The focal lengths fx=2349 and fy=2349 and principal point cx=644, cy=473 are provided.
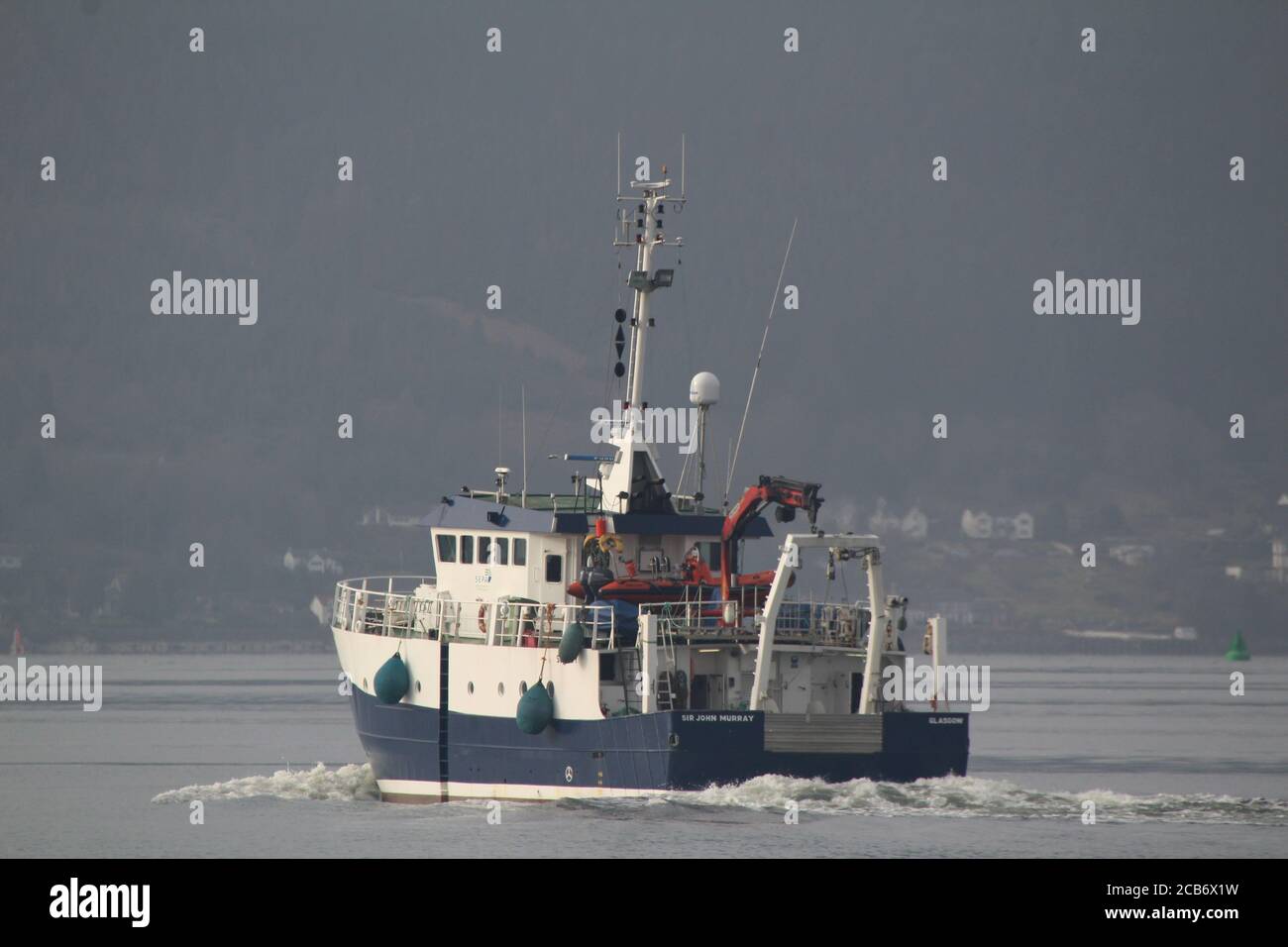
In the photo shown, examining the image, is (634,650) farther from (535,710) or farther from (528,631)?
(528,631)

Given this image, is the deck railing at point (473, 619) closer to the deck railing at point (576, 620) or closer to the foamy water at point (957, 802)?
the deck railing at point (576, 620)

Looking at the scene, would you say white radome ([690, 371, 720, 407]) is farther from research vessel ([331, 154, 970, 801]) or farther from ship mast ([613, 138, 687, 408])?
ship mast ([613, 138, 687, 408])

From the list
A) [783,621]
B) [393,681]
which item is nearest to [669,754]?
[783,621]

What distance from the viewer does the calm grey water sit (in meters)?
40.8

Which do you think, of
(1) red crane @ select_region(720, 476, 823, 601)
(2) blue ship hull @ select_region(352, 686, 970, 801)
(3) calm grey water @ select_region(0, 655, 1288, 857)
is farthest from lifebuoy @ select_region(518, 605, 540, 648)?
(1) red crane @ select_region(720, 476, 823, 601)

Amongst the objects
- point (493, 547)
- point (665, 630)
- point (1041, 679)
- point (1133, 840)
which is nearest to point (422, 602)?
point (493, 547)

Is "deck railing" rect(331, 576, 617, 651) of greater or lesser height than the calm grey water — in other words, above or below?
above

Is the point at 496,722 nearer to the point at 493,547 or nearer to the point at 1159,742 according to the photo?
the point at 493,547

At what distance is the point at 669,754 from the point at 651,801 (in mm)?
1125

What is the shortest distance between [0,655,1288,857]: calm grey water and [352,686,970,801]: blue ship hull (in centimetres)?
38

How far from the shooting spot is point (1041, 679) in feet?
397

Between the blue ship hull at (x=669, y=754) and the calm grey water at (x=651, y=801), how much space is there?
1.23 feet

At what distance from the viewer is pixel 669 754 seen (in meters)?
41.7

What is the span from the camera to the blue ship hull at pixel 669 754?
4169 centimetres
